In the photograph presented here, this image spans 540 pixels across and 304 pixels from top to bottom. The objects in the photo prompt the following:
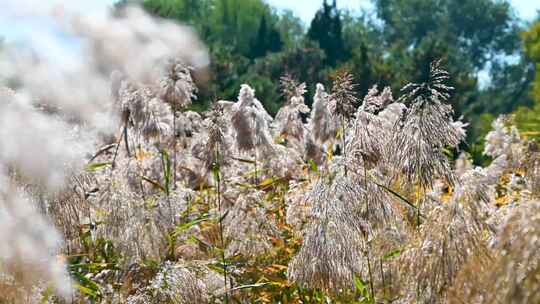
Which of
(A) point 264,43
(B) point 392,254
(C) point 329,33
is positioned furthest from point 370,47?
(B) point 392,254

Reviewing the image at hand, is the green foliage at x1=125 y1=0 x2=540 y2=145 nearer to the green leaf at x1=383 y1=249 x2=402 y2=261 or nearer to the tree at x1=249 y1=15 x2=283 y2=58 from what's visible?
the tree at x1=249 y1=15 x2=283 y2=58

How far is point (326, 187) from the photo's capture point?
313cm

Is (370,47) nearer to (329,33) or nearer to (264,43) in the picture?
(329,33)

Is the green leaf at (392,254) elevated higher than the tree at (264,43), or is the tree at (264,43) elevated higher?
the tree at (264,43)

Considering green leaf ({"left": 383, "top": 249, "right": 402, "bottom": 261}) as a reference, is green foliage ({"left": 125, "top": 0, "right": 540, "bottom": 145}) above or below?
above

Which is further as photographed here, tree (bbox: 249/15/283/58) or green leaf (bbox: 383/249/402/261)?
tree (bbox: 249/15/283/58)

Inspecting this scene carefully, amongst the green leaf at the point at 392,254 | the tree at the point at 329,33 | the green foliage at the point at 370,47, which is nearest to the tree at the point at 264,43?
the green foliage at the point at 370,47

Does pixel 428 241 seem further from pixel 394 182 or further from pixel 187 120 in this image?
pixel 187 120

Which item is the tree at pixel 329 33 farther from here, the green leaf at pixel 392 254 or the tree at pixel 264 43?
the green leaf at pixel 392 254

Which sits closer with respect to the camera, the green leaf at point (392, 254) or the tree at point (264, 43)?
the green leaf at point (392, 254)

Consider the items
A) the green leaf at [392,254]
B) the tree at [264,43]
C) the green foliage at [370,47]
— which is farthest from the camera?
the tree at [264,43]

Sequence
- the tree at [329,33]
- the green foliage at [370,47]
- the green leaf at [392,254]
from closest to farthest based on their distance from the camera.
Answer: the green leaf at [392,254] < the green foliage at [370,47] < the tree at [329,33]

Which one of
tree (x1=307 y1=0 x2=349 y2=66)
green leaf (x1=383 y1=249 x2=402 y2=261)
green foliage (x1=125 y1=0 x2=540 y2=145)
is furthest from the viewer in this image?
tree (x1=307 y1=0 x2=349 y2=66)

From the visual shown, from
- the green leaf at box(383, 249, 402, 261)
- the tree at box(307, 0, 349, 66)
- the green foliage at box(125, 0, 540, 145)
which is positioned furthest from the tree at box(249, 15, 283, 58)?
the green leaf at box(383, 249, 402, 261)
